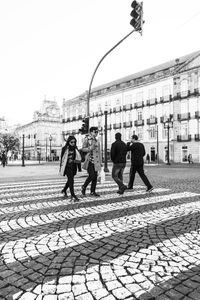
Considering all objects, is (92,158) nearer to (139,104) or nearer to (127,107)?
(139,104)

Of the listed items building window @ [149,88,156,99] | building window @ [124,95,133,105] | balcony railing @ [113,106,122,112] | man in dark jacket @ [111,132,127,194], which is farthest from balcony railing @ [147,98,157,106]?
man in dark jacket @ [111,132,127,194]

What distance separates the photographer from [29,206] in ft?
19.3

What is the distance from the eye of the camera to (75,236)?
3740mm

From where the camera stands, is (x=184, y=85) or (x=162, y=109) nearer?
(x=184, y=85)

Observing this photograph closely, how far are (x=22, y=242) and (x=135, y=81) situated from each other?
4894 cm

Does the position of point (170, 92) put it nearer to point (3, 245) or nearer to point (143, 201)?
point (143, 201)

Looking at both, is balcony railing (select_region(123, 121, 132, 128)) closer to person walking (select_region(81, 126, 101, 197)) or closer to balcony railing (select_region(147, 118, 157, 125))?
balcony railing (select_region(147, 118, 157, 125))

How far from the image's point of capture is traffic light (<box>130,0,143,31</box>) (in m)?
8.38

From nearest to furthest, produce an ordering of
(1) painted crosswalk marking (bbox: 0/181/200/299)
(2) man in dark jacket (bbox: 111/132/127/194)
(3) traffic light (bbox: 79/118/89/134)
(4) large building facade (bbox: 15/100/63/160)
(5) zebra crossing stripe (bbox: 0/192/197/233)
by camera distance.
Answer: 1. (1) painted crosswalk marking (bbox: 0/181/200/299)
2. (5) zebra crossing stripe (bbox: 0/192/197/233)
3. (2) man in dark jacket (bbox: 111/132/127/194)
4. (3) traffic light (bbox: 79/118/89/134)
5. (4) large building facade (bbox: 15/100/63/160)

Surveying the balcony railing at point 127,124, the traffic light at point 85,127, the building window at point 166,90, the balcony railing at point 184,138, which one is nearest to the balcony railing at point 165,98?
the building window at point 166,90

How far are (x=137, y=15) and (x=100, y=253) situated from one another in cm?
815

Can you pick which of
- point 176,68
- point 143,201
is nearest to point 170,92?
point 176,68

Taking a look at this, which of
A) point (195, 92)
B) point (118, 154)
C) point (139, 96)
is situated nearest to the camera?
point (118, 154)

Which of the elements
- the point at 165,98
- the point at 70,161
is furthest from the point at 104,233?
the point at 165,98
